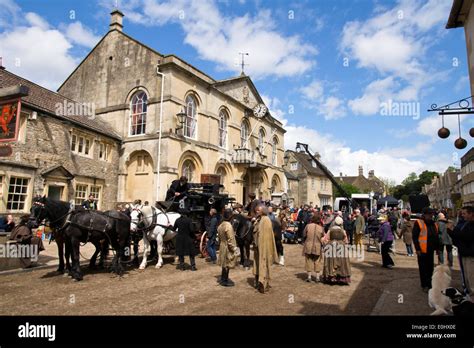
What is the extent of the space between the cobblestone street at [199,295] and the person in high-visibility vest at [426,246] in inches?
16.9

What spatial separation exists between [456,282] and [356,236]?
18.2 feet

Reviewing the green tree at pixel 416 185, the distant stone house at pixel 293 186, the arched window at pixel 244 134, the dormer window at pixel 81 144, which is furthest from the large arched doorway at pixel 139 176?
the green tree at pixel 416 185

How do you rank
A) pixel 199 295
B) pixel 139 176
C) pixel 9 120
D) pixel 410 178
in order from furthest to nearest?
pixel 410 178 → pixel 139 176 → pixel 9 120 → pixel 199 295

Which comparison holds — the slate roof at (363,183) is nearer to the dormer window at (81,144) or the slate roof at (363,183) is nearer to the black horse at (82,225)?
the dormer window at (81,144)

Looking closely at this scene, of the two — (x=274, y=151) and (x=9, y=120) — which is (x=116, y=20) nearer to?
(x=9, y=120)

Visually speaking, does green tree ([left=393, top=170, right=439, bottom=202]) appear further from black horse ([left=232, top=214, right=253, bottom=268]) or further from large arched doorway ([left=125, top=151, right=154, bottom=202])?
black horse ([left=232, top=214, right=253, bottom=268])

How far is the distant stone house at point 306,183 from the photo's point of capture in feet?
139

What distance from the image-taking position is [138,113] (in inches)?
774

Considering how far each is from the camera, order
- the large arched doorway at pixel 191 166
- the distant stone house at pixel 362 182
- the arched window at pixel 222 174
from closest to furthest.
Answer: the large arched doorway at pixel 191 166
the arched window at pixel 222 174
the distant stone house at pixel 362 182

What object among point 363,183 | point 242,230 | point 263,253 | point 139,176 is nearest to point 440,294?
point 263,253

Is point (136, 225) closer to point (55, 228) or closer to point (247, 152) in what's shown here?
point (55, 228)

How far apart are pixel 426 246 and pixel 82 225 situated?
322 inches
